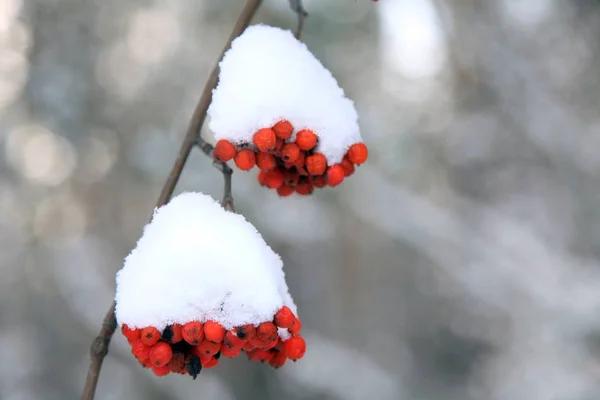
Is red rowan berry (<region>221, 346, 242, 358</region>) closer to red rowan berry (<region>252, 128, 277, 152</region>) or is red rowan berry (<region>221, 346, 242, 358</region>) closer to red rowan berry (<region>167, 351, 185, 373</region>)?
red rowan berry (<region>167, 351, 185, 373</region>)

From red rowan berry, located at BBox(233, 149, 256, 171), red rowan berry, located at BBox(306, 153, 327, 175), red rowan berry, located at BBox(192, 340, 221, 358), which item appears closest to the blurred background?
red rowan berry, located at BBox(306, 153, 327, 175)

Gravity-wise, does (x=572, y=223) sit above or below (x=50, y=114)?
above

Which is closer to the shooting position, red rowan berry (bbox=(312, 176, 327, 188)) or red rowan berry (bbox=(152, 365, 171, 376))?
red rowan berry (bbox=(152, 365, 171, 376))

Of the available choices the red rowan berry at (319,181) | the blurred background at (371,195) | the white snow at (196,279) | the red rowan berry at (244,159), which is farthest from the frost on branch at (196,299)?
the blurred background at (371,195)

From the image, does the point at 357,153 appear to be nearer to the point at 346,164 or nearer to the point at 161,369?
the point at 346,164

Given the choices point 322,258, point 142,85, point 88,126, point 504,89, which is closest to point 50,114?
point 88,126

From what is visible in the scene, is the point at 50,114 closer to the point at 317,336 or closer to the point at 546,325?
the point at 317,336

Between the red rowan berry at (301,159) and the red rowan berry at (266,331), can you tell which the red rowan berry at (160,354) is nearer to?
the red rowan berry at (266,331)
